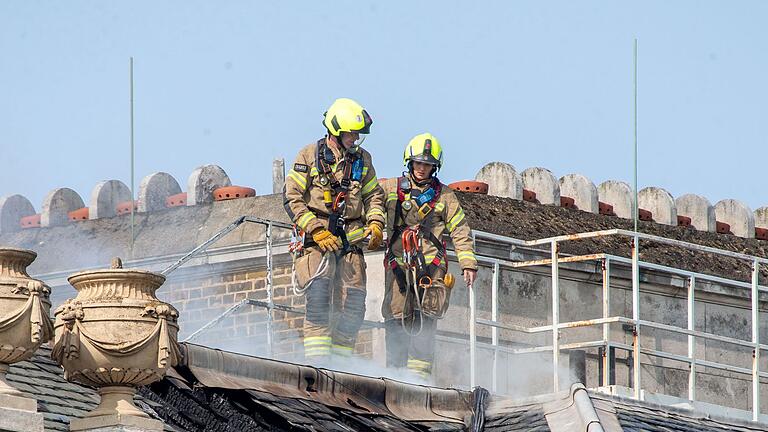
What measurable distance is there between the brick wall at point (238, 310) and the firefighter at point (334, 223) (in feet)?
11.9

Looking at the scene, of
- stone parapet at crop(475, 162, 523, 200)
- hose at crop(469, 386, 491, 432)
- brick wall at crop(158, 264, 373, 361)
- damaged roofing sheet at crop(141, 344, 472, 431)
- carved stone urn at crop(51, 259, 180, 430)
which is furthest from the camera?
stone parapet at crop(475, 162, 523, 200)

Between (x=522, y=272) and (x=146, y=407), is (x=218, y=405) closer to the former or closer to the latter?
(x=146, y=407)

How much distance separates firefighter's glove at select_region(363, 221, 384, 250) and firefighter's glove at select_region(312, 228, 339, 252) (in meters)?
0.31

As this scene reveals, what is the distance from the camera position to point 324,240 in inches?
728

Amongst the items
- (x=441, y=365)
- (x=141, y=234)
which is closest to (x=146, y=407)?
(x=441, y=365)

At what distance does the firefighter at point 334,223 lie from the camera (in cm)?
1852

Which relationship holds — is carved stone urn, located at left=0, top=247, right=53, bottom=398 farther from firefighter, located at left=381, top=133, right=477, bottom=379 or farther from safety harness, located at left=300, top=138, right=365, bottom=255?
firefighter, located at left=381, top=133, right=477, bottom=379

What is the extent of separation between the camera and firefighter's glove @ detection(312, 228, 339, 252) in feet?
60.6

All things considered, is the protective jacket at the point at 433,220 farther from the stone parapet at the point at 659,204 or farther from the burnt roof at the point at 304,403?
the stone parapet at the point at 659,204

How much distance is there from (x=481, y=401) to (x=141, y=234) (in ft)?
23.0

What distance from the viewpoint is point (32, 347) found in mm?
12016

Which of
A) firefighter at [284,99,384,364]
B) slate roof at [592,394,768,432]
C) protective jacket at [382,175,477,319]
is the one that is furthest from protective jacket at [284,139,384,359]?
slate roof at [592,394,768,432]

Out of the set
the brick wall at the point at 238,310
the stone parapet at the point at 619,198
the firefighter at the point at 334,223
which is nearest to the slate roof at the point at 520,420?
the firefighter at the point at 334,223

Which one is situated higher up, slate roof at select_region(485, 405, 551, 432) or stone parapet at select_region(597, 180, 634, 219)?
stone parapet at select_region(597, 180, 634, 219)
